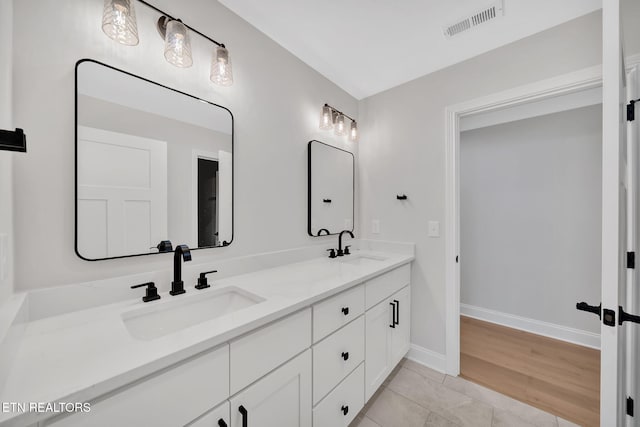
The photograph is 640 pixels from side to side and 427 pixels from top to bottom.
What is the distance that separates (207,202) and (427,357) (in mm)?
2060

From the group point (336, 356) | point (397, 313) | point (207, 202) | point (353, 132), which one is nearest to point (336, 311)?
point (336, 356)

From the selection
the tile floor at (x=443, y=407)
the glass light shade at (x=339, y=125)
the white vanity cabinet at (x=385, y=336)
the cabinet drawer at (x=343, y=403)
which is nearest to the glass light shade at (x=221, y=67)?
the glass light shade at (x=339, y=125)

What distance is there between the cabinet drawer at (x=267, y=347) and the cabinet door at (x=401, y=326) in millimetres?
968

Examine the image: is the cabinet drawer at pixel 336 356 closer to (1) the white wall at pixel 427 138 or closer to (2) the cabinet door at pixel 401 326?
(2) the cabinet door at pixel 401 326

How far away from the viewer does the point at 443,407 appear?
5.20 feet

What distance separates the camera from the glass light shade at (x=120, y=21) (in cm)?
98

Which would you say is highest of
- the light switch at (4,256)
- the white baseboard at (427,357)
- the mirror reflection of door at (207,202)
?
the mirror reflection of door at (207,202)

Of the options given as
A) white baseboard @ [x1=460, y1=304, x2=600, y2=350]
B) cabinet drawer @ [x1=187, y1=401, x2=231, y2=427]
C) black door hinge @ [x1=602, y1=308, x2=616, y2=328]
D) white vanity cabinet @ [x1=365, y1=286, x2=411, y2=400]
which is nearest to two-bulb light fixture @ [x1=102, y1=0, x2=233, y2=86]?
cabinet drawer @ [x1=187, y1=401, x2=231, y2=427]

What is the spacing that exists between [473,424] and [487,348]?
105 cm

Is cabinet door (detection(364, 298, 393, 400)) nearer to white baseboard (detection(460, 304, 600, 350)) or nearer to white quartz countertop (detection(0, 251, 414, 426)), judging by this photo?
white quartz countertop (detection(0, 251, 414, 426))

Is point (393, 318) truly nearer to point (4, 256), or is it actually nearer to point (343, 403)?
point (343, 403)

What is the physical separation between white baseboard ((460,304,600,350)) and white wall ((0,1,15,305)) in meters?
3.63

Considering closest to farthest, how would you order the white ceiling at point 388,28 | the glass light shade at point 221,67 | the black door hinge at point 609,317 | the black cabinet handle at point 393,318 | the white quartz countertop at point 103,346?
the white quartz countertop at point 103,346, the black door hinge at point 609,317, the glass light shade at point 221,67, the white ceiling at point 388,28, the black cabinet handle at point 393,318

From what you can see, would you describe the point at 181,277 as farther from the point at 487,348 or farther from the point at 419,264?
the point at 487,348
